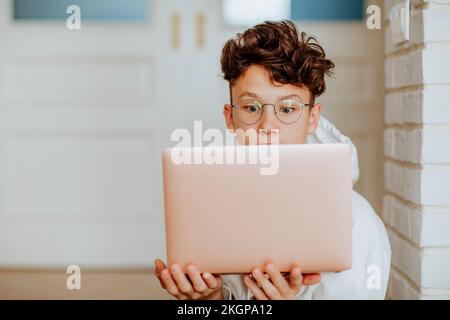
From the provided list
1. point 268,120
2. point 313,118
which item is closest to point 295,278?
point 268,120

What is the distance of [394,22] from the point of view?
65.4 inches

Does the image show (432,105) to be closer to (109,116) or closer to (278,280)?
(278,280)

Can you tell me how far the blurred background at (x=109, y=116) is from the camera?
2.46 meters

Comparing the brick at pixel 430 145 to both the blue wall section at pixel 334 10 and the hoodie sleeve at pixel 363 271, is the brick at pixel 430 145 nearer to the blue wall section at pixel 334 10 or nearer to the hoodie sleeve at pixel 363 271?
the hoodie sleeve at pixel 363 271

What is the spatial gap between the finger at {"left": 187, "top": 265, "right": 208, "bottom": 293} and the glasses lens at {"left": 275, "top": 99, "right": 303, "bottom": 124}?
39 cm

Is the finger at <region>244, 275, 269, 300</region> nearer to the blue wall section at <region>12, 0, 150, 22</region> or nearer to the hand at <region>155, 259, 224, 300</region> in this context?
the hand at <region>155, 259, 224, 300</region>

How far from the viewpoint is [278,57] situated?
1270 mm

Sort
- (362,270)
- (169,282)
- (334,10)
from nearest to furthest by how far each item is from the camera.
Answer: (169,282)
(362,270)
(334,10)

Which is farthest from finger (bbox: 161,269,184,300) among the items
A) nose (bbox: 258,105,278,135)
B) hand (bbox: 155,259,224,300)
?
nose (bbox: 258,105,278,135)

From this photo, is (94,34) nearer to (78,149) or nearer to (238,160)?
(78,149)

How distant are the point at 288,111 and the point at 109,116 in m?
1.43

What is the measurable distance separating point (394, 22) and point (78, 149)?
1474 mm
